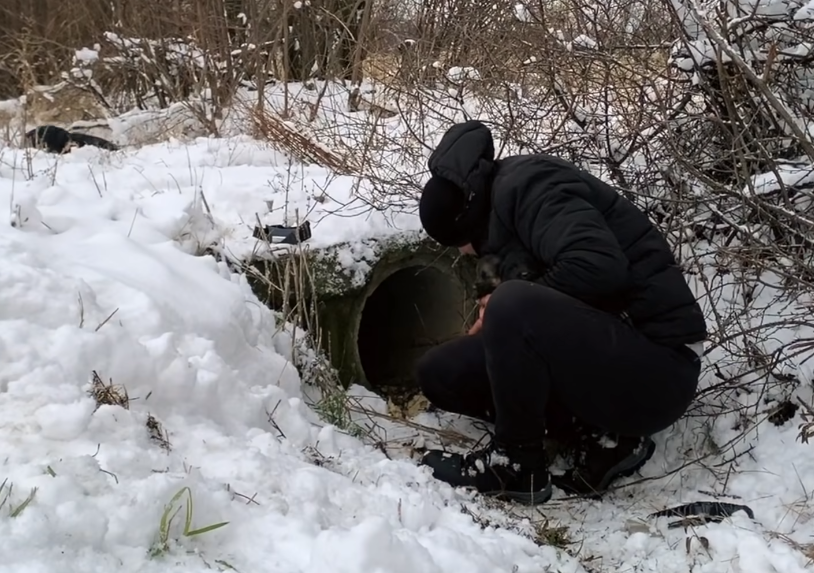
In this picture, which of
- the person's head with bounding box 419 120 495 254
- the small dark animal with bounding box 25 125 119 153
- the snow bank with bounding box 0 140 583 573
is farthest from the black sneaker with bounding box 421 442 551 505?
the small dark animal with bounding box 25 125 119 153

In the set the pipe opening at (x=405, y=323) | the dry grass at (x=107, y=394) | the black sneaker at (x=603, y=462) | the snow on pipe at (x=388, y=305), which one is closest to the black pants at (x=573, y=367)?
the black sneaker at (x=603, y=462)

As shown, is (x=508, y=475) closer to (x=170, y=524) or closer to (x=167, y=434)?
(x=167, y=434)

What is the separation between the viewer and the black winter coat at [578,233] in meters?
2.44

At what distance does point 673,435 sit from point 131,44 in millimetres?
6001

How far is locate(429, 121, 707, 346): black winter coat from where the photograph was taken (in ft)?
8.00

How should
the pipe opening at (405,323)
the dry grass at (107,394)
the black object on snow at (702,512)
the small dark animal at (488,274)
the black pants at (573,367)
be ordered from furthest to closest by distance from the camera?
the pipe opening at (405,323)
the small dark animal at (488,274)
the black pants at (573,367)
the black object on snow at (702,512)
the dry grass at (107,394)

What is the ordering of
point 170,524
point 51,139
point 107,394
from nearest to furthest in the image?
point 170,524, point 107,394, point 51,139

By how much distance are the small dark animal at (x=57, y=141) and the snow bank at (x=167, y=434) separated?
152cm

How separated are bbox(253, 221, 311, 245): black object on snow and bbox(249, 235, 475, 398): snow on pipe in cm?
11

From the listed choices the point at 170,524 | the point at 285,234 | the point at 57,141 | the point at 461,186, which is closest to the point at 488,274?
the point at 461,186

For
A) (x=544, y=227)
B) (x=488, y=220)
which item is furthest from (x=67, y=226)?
(x=544, y=227)

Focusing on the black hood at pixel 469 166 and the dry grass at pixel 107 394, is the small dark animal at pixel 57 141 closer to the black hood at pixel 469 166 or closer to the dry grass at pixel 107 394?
the black hood at pixel 469 166

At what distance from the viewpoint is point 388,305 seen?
15.9 feet

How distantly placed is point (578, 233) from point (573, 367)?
47 centimetres
